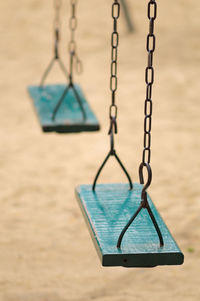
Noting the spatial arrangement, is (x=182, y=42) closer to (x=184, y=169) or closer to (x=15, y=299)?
(x=184, y=169)

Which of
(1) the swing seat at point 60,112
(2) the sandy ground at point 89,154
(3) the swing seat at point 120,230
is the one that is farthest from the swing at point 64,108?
(2) the sandy ground at point 89,154

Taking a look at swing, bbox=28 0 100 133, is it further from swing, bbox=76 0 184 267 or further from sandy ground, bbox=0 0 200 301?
sandy ground, bbox=0 0 200 301

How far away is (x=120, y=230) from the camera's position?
311cm

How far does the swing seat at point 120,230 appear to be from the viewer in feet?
9.32

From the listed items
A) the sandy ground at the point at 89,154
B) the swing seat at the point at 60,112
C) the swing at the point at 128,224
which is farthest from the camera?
the sandy ground at the point at 89,154

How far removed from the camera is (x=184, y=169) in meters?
6.82

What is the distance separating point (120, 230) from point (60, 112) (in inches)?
68.0

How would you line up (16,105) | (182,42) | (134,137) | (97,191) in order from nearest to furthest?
(97,191)
(134,137)
(16,105)
(182,42)

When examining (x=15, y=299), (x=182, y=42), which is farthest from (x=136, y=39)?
(x=15, y=299)

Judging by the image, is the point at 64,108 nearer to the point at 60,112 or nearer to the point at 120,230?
the point at 60,112

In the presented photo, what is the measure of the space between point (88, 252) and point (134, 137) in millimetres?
2713

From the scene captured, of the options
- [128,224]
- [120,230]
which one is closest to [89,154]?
[120,230]

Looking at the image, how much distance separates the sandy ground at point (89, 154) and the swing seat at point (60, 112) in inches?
46.4

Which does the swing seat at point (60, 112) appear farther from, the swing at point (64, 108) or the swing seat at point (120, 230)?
the swing seat at point (120, 230)
